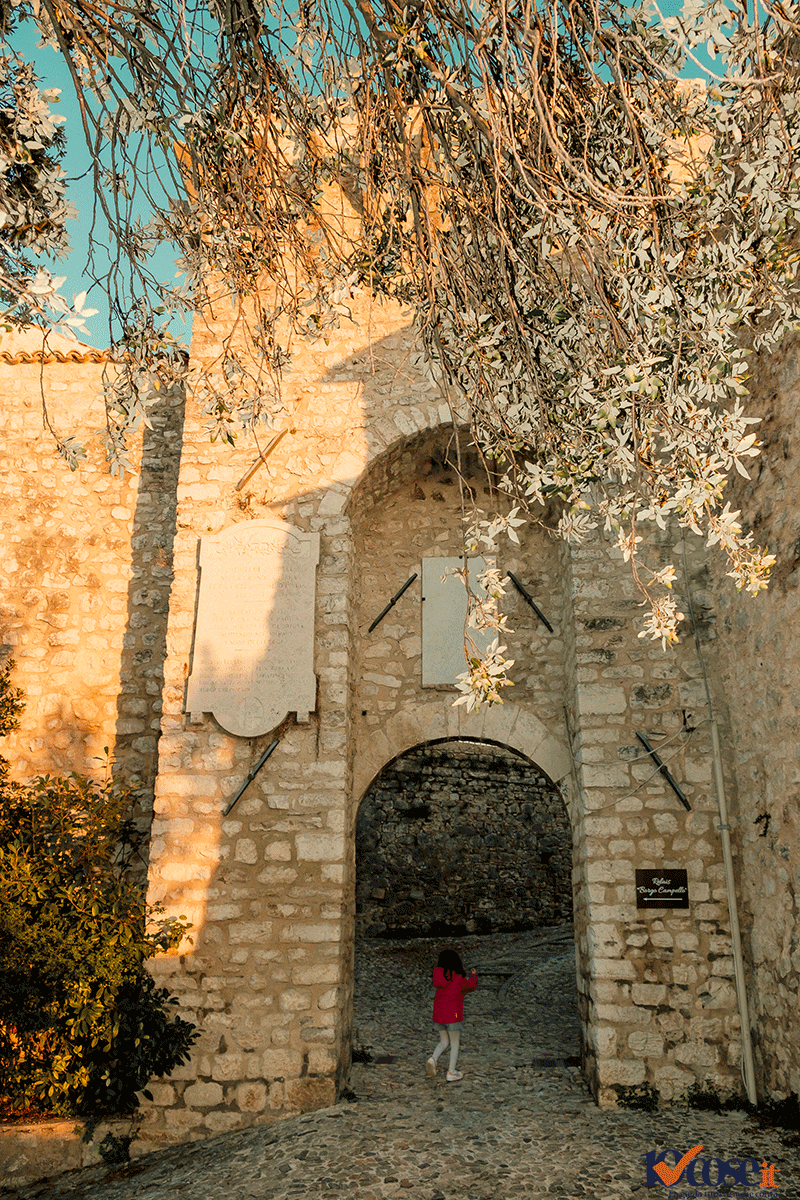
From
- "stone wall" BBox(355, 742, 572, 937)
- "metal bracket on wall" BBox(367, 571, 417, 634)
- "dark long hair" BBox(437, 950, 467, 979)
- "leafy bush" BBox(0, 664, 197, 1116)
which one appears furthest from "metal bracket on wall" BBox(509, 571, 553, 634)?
"stone wall" BBox(355, 742, 572, 937)

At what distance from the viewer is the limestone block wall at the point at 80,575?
6.18m

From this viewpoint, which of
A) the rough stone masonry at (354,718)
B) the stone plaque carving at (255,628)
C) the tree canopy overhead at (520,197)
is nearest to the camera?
the tree canopy overhead at (520,197)

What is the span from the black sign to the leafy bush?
9.38 feet

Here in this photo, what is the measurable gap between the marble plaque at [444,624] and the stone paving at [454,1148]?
2.77m

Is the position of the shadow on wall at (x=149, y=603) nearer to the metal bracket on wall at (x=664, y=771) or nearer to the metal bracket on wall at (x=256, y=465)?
the metal bracket on wall at (x=256, y=465)

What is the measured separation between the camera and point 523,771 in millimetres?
12562

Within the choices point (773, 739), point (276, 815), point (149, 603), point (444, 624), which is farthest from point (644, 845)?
point (149, 603)

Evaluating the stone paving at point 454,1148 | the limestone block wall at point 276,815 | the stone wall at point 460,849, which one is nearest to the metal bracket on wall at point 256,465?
the limestone block wall at point 276,815

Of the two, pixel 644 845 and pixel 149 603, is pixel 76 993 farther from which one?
pixel 644 845

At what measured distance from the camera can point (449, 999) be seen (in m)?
5.78

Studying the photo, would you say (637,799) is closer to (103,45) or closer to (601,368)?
(601,368)

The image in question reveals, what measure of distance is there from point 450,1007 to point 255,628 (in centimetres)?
307

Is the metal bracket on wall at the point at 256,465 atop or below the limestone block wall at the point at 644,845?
atop

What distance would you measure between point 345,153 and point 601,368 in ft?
4.72
